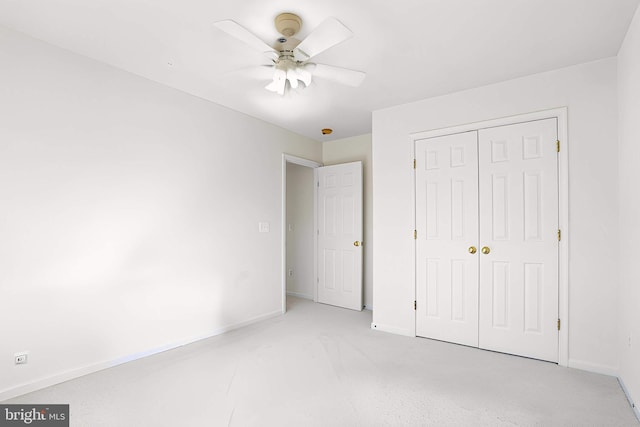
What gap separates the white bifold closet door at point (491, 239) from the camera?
274cm

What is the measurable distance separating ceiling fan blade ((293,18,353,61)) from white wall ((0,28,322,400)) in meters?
1.72

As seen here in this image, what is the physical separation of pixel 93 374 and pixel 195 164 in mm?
2012

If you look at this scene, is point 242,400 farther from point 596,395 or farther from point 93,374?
point 596,395

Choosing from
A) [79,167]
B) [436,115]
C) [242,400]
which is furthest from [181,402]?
[436,115]

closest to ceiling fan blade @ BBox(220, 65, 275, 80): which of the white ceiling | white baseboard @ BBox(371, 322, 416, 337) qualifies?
the white ceiling

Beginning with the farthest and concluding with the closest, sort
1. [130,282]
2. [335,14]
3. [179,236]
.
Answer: [179,236], [130,282], [335,14]

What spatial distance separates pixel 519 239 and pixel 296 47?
2.50 m

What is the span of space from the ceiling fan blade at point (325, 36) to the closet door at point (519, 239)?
1903 mm

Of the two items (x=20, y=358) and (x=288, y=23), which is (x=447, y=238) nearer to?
(x=288, y=23)

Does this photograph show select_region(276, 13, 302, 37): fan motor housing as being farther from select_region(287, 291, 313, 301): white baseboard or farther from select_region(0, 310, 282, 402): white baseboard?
select_region(287, 291, 313, 301): white baseboard

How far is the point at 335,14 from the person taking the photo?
1.99 meters

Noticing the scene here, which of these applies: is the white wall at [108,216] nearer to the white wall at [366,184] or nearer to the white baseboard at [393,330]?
the white baseboard at [393,330]

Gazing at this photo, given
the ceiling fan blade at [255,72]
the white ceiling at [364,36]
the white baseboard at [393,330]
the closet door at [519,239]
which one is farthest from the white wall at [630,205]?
the ceiling fan blade at [255,72]

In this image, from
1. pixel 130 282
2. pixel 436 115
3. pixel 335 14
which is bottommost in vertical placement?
pixel 130 282
